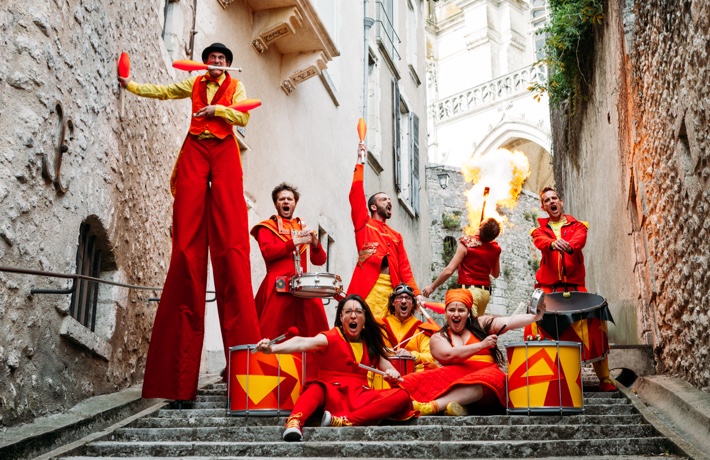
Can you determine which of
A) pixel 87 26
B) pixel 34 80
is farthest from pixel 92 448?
pixel 87 26

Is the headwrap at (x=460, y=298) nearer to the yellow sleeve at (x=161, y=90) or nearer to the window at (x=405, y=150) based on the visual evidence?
the yellow sleeve at (x=161, y=90)

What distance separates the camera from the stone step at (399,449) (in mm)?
4285

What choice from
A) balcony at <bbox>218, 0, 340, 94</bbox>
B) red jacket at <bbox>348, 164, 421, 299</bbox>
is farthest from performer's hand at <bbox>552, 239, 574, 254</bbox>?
balcony at <bbox>218, 0, 340, 94</bbox>

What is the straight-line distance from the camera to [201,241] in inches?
231

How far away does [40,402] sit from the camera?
4723mm

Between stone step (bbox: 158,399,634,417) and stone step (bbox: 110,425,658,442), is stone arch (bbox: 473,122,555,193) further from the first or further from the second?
stone step (bbox: 110,425,658,442)

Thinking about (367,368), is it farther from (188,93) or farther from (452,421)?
(188,93)

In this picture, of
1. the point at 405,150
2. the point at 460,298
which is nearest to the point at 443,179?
the point at 405,150

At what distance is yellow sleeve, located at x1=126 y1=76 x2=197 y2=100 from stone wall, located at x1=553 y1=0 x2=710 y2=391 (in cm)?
361

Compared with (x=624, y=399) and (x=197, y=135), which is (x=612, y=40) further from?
(x=197, y=135)

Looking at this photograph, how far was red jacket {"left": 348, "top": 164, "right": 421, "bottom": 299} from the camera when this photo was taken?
7656 mm

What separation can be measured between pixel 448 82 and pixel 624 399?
115ft

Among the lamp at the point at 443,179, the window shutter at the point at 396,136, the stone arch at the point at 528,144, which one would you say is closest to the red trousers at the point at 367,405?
the window shutter at the point at 396,136

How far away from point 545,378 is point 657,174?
99.8 inches
